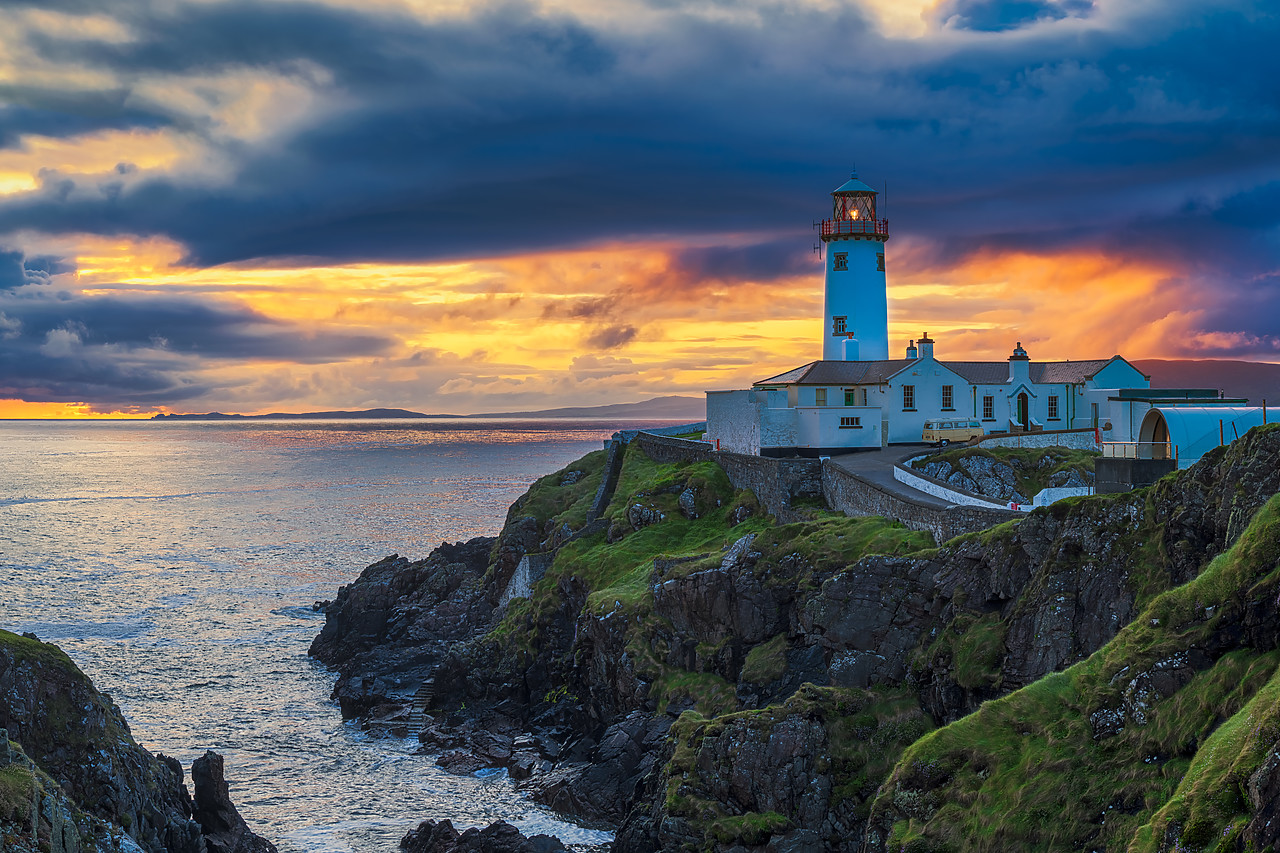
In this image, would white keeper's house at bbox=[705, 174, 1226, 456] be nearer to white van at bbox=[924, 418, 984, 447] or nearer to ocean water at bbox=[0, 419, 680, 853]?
white van at bbox=[924, 418, 984, 447]

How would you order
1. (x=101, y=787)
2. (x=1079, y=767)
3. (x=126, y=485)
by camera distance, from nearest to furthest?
(x=1079, y=767) → (x=101, y=787) → (x=126, y=485)

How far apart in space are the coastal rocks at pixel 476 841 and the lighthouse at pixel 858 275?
46946 millimetres

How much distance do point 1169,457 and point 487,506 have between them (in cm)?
10968

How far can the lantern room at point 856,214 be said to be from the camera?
7362 cm

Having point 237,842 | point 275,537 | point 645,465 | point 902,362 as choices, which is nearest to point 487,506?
point 275,537

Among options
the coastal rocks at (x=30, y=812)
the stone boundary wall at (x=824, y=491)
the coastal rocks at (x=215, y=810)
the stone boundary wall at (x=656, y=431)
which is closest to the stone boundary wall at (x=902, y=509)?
the stone boundary wall at (x=824, y=491)

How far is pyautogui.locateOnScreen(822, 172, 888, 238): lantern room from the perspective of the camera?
242 ft

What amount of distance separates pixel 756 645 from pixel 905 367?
29208 mm

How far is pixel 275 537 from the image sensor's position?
370 ft

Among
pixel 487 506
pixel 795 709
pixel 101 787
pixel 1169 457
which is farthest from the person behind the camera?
pixel 487 506

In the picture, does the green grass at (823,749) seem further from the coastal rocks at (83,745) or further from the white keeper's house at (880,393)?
the white keeper's house at (880,393)

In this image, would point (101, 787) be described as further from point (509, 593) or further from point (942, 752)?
point (509, 593)

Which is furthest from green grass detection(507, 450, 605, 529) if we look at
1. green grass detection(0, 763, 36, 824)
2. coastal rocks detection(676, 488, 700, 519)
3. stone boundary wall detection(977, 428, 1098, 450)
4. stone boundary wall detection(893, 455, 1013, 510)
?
green grass detection(0, 763, 36, 824)

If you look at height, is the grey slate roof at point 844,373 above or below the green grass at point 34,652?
above
